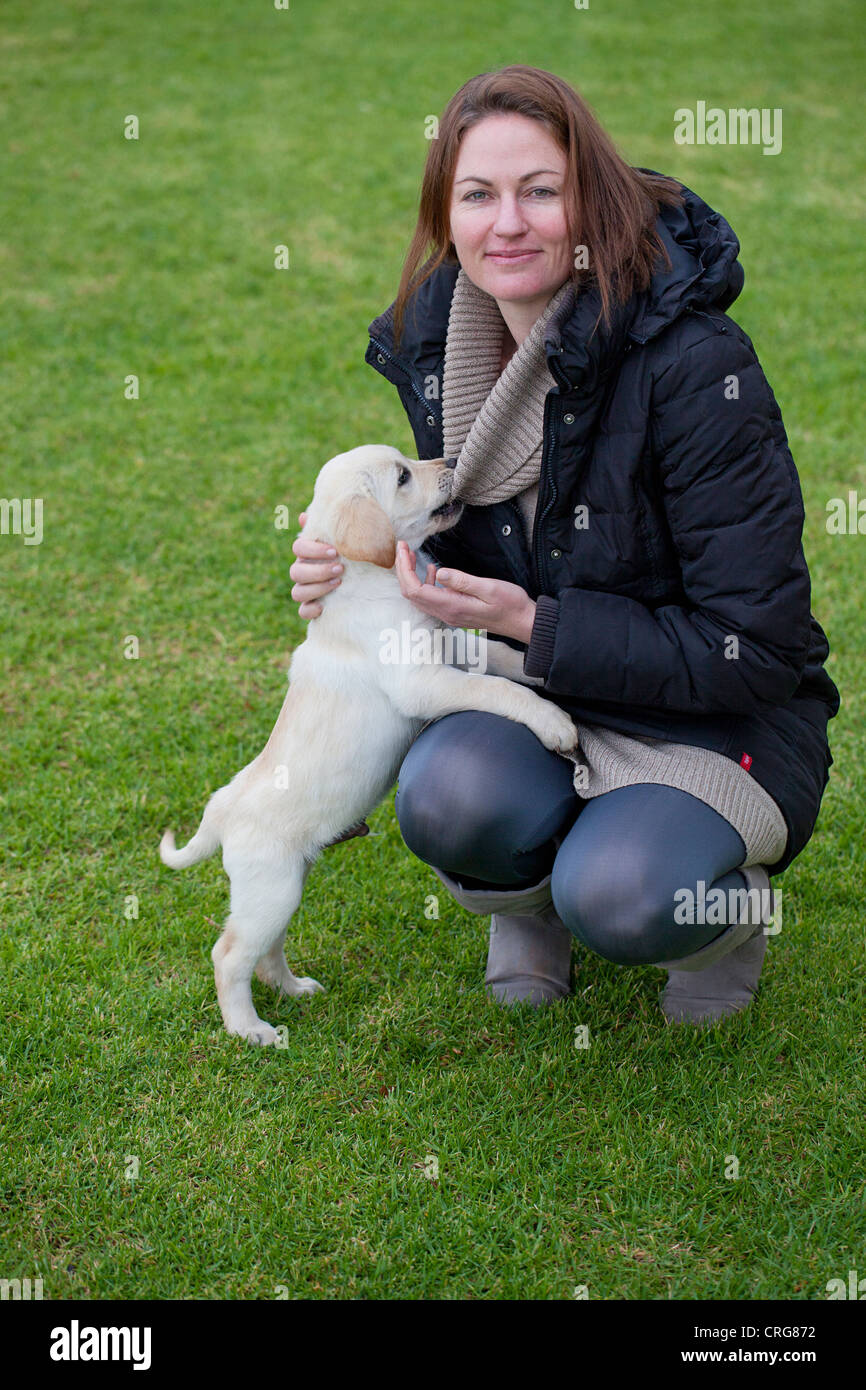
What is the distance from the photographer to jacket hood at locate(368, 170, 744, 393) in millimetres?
2350

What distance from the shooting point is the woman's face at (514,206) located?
2.45 m

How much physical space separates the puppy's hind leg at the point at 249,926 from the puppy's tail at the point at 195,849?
0.39 ft

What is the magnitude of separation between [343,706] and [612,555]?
645 mm

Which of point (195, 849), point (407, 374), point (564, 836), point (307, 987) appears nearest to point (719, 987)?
point (564, 836)

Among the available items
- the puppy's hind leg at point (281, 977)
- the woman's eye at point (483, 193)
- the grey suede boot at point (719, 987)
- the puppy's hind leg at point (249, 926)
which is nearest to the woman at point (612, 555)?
the woman's eye at point (483, 193)

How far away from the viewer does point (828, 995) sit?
9.61 ft

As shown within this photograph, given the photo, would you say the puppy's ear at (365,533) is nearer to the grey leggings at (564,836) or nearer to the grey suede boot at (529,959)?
the grey leggings at (564,836)

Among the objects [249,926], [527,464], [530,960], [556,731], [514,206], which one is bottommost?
[530,960]

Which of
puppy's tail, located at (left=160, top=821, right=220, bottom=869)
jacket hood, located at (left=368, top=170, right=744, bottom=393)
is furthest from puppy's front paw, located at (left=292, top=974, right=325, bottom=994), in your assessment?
jacket hood, located at (left=368, top=170, right=744, bottom=393)

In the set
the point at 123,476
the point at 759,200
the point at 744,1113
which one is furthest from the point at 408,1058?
the point at 759,200

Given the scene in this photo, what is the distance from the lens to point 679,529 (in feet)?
7.96

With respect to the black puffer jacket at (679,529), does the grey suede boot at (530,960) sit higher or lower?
lower

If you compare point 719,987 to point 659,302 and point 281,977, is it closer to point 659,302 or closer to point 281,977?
point 281,977
